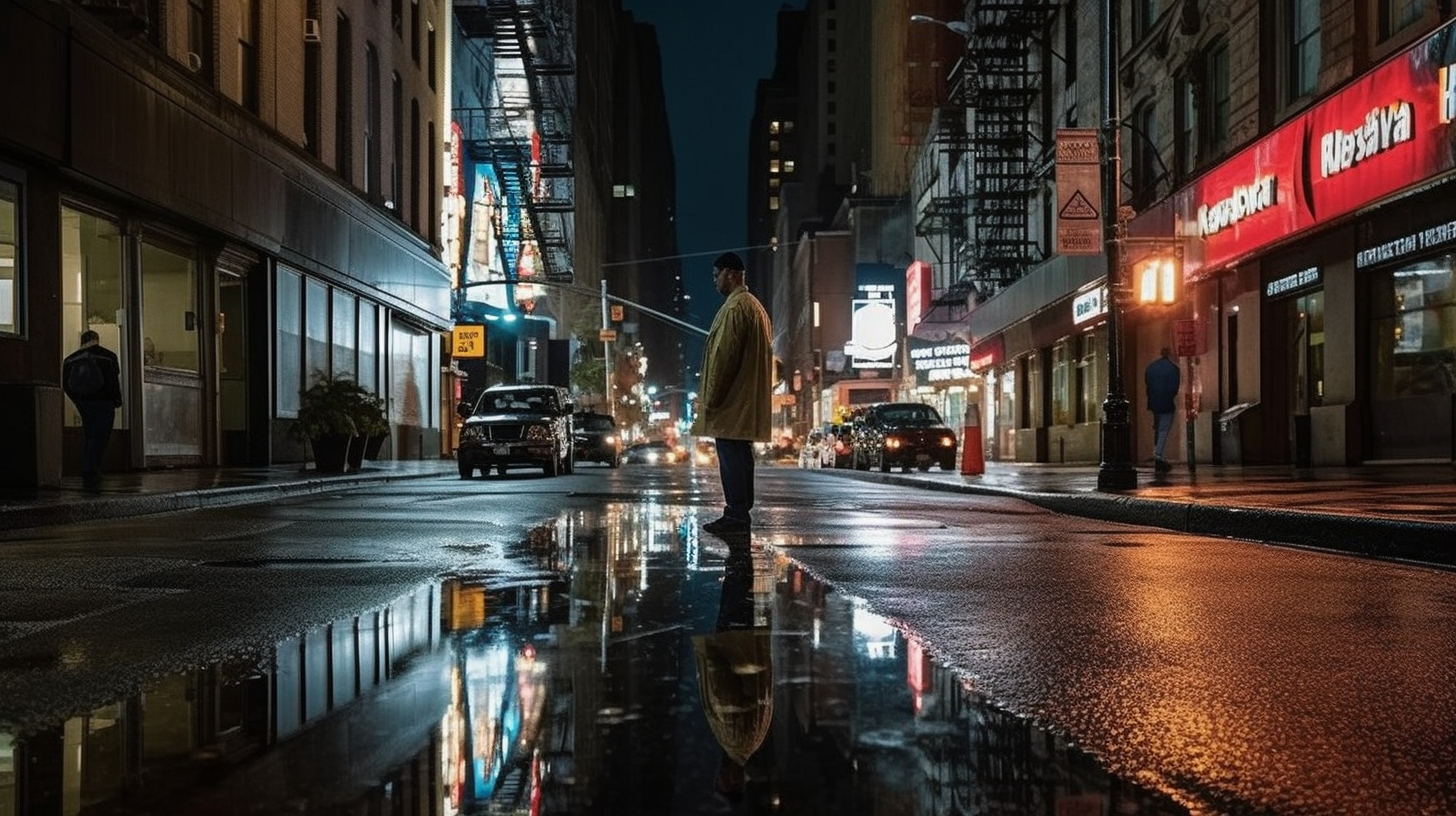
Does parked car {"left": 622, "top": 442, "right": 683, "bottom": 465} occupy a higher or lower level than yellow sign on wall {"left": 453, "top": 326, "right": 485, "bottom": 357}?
lower

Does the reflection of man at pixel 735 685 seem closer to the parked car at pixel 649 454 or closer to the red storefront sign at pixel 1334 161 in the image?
the red storefront sign at pixel 1334 161

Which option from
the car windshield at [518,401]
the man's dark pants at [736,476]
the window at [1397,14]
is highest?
the window at [1397,14]

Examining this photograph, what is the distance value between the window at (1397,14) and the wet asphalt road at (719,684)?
13.3 metres

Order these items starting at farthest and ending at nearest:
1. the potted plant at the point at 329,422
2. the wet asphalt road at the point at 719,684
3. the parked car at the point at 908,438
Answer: the parked car at the point at 908,438, the potted plant at the point at 329,422, the wet asphalt road at the point at 719,684

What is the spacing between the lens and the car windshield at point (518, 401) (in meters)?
25.8

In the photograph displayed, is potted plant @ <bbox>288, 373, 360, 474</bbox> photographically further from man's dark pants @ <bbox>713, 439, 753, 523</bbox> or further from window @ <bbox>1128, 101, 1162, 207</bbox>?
window @ <bbox>1128, 101, 1162, 207</bbox>

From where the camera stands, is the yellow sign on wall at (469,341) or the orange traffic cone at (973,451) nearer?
the orange traffic cone at (973,451)

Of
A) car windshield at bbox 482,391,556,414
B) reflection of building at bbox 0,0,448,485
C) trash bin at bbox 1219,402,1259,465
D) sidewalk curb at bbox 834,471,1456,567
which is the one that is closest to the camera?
sidewalk curb at bbox 834,471,1456,567

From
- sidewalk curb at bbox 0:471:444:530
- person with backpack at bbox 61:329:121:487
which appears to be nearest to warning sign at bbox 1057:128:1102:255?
sidewalk curb at bbox 0:471:444:530

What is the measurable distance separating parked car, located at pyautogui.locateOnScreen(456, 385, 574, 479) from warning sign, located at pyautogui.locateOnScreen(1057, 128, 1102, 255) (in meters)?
11.7

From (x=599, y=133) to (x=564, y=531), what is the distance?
106m

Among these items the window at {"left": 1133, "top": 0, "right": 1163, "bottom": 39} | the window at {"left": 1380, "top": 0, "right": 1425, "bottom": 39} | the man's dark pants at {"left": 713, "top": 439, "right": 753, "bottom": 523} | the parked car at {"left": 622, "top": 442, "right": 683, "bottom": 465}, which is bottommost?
the parked car at {"left": 622, "top": 442, "right": 683, "bottom": 465}

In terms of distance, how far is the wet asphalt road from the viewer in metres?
2.77

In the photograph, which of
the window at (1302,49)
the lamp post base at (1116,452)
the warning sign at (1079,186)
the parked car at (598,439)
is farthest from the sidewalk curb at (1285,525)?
the parked car at (598,439)
